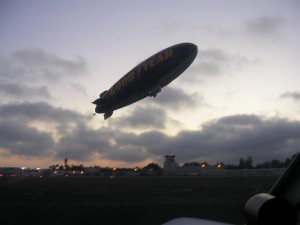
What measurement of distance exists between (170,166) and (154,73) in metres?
35.9

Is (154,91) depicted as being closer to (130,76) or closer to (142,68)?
(142,68)

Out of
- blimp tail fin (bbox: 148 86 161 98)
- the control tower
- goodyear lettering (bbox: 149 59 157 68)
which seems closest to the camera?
goodyear lettering (bbox: 149 59 157 68)

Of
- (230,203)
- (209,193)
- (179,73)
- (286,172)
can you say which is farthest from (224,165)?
(286,172)

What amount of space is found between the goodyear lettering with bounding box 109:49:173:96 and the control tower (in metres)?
32.4

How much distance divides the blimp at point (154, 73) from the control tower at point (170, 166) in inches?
1239

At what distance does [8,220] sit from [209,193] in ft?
45.3

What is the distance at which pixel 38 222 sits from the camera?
14.1m

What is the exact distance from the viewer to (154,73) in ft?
103

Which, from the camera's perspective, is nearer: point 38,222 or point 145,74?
point 38,222

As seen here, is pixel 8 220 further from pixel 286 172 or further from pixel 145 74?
pixel 145 74

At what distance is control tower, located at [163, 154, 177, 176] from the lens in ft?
210

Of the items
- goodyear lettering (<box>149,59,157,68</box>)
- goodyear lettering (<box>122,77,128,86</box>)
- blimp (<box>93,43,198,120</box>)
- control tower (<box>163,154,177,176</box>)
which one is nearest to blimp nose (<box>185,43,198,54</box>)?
blimp (<box>93,43,198,120</box>)

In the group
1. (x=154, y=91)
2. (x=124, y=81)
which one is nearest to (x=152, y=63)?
(x=154, y=91)

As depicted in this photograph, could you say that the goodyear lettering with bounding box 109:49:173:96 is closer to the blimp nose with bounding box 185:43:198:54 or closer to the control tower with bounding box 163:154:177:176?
the blimp nose with bounding box 185:43:198:54
